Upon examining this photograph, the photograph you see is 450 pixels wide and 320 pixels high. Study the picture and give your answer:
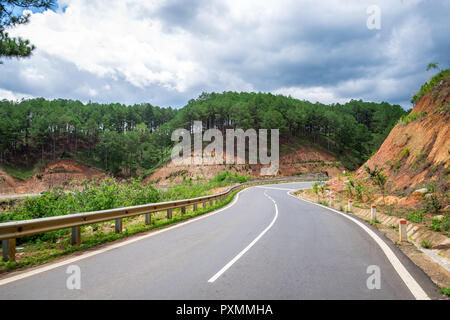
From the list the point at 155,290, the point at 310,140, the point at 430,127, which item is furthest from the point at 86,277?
the point at 310,140

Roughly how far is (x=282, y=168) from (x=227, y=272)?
68.4 metres

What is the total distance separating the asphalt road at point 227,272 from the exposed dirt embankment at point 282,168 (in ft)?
190

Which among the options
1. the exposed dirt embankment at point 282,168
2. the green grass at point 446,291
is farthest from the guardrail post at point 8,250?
the exposed dirt embankment at point 282,168

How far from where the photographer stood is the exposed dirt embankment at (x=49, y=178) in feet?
187

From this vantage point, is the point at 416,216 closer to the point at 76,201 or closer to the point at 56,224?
the point at 56,224

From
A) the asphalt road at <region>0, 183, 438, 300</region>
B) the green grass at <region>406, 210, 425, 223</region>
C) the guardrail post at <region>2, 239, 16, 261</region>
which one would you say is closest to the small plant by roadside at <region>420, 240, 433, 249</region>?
the asphalt road at <region>0, 183, 438, 300</region>

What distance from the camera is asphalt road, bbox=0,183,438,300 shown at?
423cm

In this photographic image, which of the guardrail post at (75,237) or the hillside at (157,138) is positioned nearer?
the guardrail post at (75,237)

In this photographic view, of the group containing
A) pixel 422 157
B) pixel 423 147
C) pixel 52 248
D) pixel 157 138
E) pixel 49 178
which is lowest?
pixel 49 178

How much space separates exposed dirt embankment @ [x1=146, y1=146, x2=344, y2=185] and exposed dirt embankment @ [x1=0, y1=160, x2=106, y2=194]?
1610 centimetres

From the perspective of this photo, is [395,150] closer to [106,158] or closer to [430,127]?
[430,127]

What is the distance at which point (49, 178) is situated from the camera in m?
64.4

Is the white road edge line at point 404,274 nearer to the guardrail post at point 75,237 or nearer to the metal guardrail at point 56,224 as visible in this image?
the metal guardrail at point 56,224

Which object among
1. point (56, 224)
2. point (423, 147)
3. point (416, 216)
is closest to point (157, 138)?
point (423, 147)
